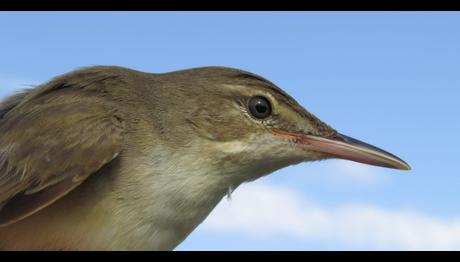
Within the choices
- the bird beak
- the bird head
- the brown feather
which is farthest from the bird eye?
the brown feather

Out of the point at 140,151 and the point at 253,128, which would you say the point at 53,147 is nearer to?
the point at 140,151

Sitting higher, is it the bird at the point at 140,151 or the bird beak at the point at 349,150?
the bird beak at the point at 349,150

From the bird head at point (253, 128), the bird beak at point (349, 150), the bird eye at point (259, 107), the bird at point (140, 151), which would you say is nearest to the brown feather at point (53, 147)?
the bird at point (140, 151)

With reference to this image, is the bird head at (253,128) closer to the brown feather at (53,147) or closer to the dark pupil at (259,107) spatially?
the dark pupil at (259,107)

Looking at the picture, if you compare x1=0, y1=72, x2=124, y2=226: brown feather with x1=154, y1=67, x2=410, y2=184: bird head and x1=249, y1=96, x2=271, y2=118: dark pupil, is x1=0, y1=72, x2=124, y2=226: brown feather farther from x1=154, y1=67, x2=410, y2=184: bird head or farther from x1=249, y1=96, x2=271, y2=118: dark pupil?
x1=249, y1=96, x2=271, y2=118: dark pupil

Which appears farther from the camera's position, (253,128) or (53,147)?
(253,128)

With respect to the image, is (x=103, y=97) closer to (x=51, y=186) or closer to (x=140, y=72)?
(x=140, y=72)

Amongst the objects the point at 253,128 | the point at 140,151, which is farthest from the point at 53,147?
the point at 253,128

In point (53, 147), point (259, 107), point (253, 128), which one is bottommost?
point (53, 147)
